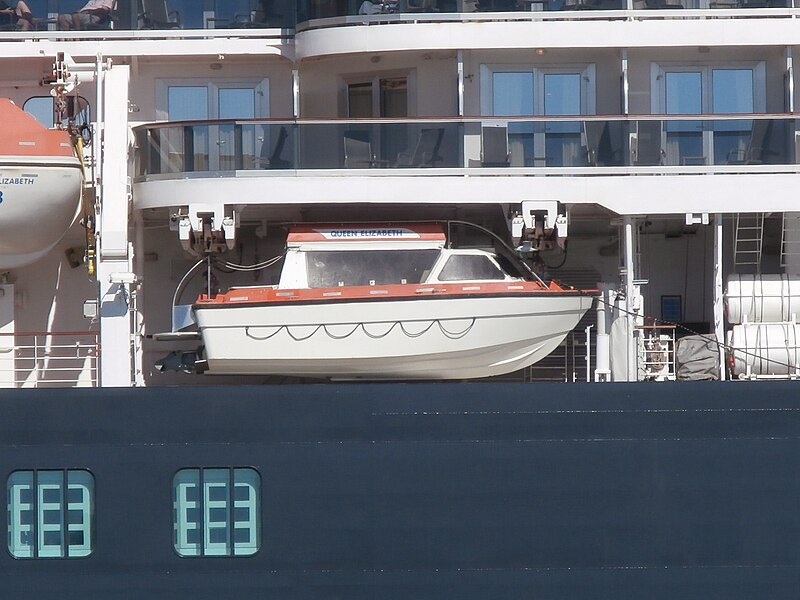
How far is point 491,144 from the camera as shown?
35.4 ft

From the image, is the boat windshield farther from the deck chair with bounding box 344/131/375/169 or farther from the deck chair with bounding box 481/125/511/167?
the deck chair with bounding box 481/125/511/167

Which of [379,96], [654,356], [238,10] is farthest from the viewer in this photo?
[379,96]

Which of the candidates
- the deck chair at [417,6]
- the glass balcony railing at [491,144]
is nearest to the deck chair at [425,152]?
the glass balcony railing at [491,144]

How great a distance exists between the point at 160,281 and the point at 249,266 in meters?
1.17

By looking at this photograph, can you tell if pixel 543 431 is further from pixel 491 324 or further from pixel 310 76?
pixel 310 76

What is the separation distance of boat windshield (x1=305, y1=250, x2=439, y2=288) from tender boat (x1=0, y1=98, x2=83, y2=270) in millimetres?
2232

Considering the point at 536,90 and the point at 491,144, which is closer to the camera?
the point at 491,144

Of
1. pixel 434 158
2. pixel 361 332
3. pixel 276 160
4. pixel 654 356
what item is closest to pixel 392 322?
pixel 361 332

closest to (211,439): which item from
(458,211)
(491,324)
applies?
(491,324)

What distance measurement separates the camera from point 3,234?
10.5m

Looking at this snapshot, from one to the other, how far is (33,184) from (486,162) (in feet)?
13.0

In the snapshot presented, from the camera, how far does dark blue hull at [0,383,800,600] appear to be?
946 cm

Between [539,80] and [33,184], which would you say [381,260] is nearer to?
[539,80]

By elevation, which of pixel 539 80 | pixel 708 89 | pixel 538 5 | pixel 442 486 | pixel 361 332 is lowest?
pixel 442 486
